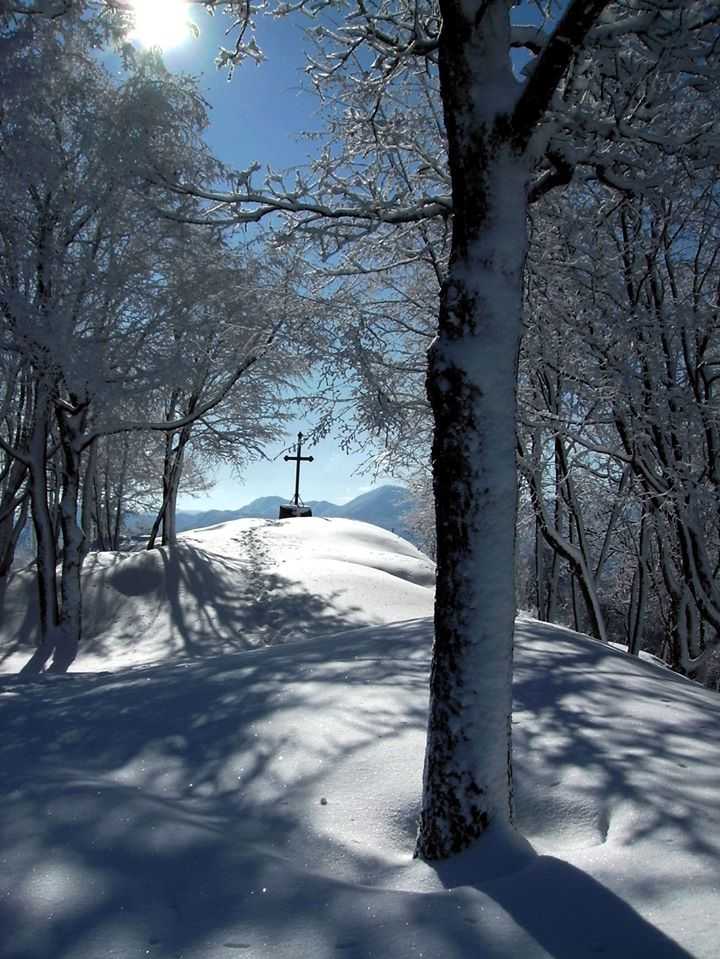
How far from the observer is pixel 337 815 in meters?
3.16

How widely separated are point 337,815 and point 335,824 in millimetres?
75

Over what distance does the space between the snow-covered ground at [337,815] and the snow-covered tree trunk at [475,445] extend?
0.29 meters

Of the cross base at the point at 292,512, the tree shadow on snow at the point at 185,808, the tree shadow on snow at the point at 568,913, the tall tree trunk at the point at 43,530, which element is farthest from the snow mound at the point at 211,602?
the cross base at the point at 292,512

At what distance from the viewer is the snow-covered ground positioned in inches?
82.7

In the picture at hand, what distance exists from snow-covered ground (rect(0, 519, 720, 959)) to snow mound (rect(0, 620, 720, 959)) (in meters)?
0.01

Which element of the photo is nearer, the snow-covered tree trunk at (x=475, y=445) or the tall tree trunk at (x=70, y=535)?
the snow-covered tree trunk at (x=475, y=445)

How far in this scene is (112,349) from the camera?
32.4 feet

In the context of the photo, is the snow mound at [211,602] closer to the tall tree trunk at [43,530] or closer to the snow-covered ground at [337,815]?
the tall tree trunk at [43,530]

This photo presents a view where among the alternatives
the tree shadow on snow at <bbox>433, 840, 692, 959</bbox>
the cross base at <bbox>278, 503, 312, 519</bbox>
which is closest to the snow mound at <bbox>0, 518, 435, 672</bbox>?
the tree shadow on snow at <bbox>433, 840, 692, 959</bbox>

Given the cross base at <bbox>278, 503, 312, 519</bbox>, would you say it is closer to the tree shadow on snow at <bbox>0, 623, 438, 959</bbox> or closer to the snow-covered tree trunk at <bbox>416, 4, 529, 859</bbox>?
the tree shadow on snow at <bbox>0, 623, 438, 959</bbox>

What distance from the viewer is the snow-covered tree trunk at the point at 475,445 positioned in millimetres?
2848

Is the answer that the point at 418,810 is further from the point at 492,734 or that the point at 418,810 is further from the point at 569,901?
the point at 569,901

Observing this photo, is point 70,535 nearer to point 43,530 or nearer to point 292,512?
point 43,530

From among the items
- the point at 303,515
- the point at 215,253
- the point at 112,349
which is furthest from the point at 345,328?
the point at 303,515
